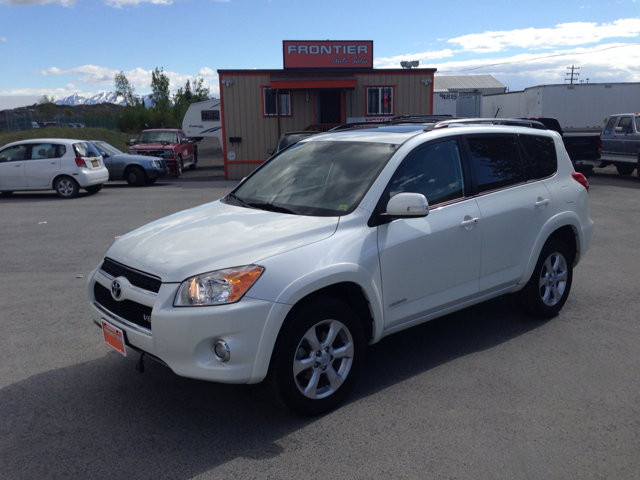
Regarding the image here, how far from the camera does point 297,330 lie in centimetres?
336

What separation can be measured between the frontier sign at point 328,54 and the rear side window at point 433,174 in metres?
20.6


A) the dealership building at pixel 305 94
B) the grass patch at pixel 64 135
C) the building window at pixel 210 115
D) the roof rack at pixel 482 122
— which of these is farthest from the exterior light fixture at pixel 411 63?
the roof rack at pixel 482 122

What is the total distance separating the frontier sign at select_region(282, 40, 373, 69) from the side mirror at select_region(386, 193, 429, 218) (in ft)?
70.5

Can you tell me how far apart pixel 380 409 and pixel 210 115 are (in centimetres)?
2793

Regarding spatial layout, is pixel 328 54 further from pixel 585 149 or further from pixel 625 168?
pixel 625 168

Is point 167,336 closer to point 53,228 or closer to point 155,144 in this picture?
point 53,228

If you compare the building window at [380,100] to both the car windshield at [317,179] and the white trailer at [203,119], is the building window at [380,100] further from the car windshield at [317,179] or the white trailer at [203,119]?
the car windshield at [317,179]

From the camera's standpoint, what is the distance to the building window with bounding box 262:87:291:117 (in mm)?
22766

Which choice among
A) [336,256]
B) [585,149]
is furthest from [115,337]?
[585,149]

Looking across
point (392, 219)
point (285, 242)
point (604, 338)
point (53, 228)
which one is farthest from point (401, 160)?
point (53, 228)

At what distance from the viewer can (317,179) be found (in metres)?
4.37

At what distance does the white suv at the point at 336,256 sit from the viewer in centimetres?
325

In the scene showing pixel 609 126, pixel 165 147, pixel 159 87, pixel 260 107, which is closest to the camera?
pixel 609 126

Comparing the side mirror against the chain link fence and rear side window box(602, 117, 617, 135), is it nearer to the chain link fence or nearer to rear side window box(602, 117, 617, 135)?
rear side window box(602, 117, 617, 135)
